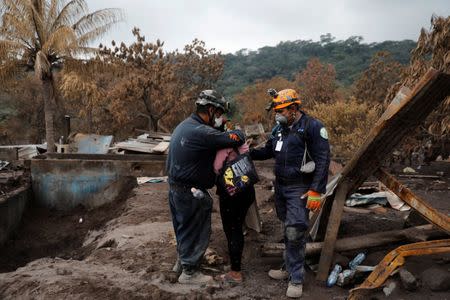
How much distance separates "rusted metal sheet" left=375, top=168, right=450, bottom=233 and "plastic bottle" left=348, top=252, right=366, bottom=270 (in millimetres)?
749

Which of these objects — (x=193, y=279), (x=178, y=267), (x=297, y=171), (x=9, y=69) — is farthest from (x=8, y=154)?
(x=297, y=171)

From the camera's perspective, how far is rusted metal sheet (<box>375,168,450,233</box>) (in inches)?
178

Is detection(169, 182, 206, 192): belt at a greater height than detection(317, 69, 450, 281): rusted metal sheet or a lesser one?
lesser

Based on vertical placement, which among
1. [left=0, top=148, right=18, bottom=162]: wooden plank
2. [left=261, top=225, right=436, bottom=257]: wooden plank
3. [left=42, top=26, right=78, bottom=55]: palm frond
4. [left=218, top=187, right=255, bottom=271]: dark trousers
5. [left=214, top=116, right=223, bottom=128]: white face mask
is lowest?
[left=0, top=148, right=18, bottom=162]: wooden plank

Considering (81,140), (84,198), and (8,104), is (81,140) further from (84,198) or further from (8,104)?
(8,104)

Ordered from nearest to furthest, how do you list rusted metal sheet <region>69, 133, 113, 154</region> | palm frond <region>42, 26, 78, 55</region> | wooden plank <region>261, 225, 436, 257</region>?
wooden plank <region>261, 225, 436, 257</region> → rusted metal sheet <region>69, 133, 113, 154</region> → palm frond <region>42, 26, 78, 55</region>

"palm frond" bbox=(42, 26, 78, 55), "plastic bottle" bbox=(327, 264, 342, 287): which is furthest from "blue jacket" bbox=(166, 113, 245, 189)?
"palm frond" bbox=(42, 26, 78, 55)

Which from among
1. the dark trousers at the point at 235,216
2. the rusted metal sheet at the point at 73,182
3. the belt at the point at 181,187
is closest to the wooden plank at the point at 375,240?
the dark trousers at the point at 235,216

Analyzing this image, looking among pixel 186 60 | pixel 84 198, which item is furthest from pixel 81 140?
pixel 186 60

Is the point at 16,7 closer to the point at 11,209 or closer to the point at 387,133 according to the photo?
the point at 11,209

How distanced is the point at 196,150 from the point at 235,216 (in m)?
0.84

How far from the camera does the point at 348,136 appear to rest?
18.2m

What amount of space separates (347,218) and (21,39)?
18284mm

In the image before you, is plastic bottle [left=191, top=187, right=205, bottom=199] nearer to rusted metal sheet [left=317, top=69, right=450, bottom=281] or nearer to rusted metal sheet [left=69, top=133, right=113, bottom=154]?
rusted metal sheet [left=317, top=69, right=450, bottom=281]
